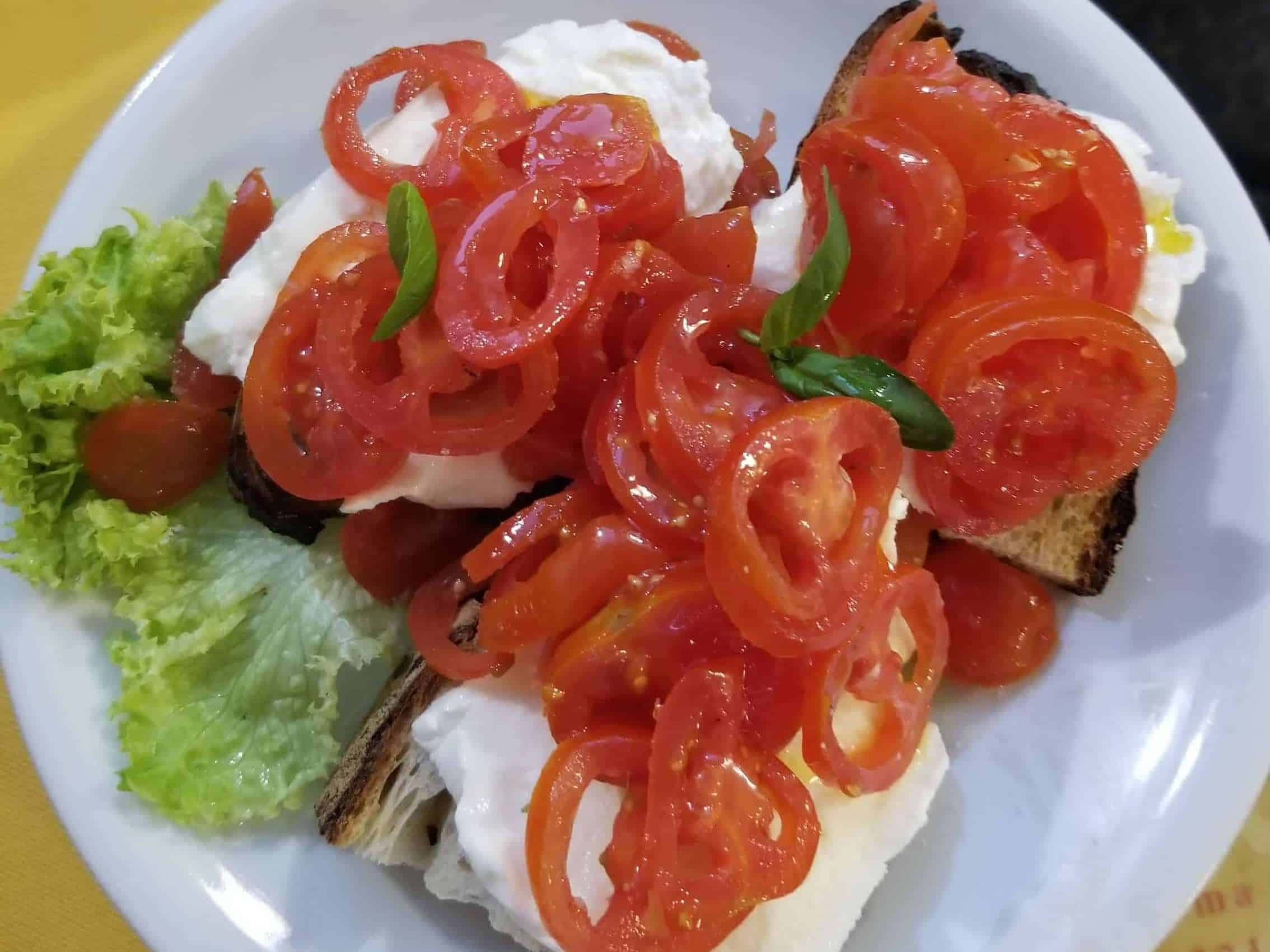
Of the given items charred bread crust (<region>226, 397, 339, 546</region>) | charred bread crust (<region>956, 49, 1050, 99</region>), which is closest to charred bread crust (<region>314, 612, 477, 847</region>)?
charred bread crust (<region>226, 397, 339, 546</region>)

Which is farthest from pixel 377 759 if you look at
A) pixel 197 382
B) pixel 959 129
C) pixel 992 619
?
pixel 959 129

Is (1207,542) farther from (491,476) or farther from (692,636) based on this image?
(491,476)

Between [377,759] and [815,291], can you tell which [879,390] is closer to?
[815,291]

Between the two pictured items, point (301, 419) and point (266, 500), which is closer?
point (301, 419)

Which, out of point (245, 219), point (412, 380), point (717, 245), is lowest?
point (245, 219)

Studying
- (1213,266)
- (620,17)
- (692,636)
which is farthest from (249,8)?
(1213,266)
